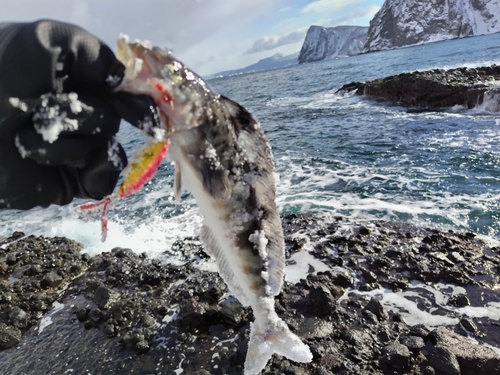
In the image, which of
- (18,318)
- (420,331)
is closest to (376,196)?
(420,331)

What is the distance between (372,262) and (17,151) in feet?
24.0

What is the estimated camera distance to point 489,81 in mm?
28156

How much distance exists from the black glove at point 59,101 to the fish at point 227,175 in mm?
213

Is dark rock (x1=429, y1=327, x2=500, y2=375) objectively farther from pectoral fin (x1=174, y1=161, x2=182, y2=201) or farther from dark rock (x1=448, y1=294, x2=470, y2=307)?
pectoral fin (x1=174, y1=161, x2=182, y2=201)

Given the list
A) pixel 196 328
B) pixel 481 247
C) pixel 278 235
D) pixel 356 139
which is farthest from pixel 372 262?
pixel 356 139

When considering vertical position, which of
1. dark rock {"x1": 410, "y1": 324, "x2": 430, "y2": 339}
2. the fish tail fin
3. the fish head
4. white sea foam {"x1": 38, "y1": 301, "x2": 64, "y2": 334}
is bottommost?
dark rock {"x1": 410, "y1": 324, "x2": 430, "y2": 339}

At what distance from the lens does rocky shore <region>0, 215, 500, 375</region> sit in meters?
5.43

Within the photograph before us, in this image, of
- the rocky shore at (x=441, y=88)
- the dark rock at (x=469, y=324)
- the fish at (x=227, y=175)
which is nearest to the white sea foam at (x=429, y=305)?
the dark rock at (x=469, y=324)

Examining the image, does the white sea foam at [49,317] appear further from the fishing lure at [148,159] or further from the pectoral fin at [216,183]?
the pectoral fin at [216,183]

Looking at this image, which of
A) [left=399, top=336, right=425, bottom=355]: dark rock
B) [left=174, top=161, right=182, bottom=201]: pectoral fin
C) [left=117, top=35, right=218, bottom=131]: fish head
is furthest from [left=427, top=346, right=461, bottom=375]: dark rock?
[left=117, top=35, right=218, bottom=131]: fish head

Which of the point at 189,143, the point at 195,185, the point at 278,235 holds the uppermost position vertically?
the point at 189,143

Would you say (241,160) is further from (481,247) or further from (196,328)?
(481,247)

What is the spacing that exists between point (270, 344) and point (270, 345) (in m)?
0.01

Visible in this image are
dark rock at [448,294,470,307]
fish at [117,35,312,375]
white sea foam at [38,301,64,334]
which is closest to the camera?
fish at [117,35,312,375]
